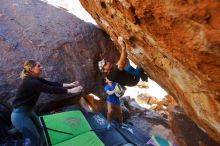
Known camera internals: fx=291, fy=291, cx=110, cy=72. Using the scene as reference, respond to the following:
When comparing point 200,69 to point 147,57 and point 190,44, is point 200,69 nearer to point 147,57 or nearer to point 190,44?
point 190,44

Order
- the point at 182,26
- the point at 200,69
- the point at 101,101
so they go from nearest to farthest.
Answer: the point at 182,26 < the point at 200,69 < the point at 101,101

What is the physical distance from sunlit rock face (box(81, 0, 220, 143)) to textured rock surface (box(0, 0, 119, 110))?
9.04 feet

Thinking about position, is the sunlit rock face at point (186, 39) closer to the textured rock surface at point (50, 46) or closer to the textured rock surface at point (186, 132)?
the textured rock surface at point (186, 132)

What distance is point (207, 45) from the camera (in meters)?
2.97

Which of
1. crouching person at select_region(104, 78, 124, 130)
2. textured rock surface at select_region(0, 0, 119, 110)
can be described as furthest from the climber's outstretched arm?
textured rock surface at select_region(0, 0, 119, 110)

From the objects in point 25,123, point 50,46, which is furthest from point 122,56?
point 50,46

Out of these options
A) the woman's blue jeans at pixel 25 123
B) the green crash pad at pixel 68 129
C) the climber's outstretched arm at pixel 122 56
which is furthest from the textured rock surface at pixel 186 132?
the woman's blue jeans at pixel 25 123

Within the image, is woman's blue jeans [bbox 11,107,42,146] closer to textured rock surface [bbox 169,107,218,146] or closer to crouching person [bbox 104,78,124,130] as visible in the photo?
crouching person [bbox 104,78,124,130]

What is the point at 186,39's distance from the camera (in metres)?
3.25

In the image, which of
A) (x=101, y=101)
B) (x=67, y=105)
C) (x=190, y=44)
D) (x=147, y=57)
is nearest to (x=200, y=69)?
(x=190, y=44)

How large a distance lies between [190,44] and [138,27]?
1.30 metres

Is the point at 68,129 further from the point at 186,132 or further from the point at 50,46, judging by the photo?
the point at 186,132

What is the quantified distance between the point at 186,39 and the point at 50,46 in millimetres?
4967

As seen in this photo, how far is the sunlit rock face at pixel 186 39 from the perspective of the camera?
2.87 metres
